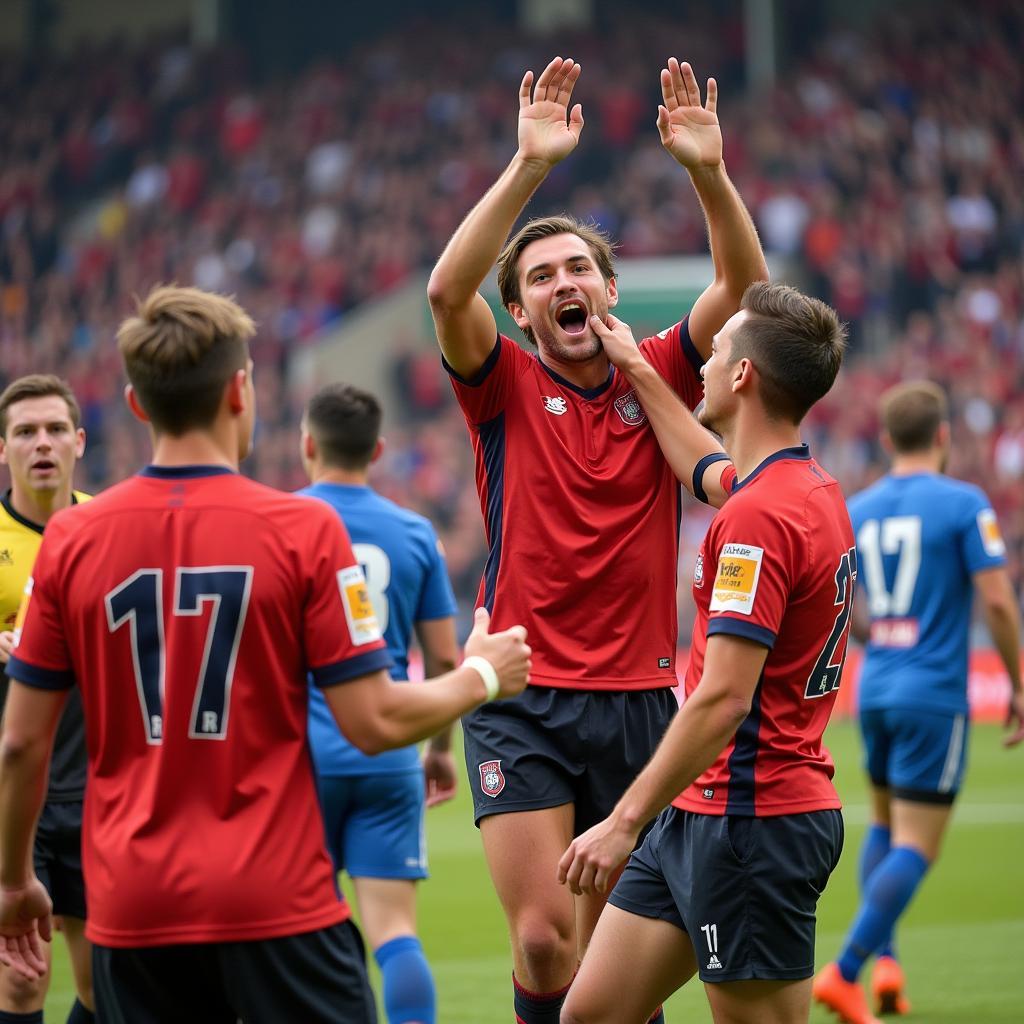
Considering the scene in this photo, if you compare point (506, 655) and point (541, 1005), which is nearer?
point (506, 655)

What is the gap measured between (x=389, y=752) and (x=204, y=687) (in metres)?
2.50

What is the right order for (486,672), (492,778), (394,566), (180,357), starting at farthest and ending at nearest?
(394,566)
(492,778)
(486,672)
(180,357)

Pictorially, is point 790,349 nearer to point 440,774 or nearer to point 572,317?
point 572,317

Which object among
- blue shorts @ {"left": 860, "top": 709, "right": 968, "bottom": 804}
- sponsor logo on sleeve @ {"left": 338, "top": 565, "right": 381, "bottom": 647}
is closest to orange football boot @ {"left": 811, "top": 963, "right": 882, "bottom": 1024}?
blue shorts @ {"left": 860, "top": 709, "right": 968, "bottom": 804}

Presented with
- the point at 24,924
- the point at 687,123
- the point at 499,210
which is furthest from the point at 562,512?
the point at 24,924

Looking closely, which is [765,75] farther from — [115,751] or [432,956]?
[115,751]

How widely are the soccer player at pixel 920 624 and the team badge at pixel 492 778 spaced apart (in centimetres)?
303

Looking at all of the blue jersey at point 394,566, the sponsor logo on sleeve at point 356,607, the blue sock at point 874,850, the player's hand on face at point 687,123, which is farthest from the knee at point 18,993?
the blue sock at point 874,850

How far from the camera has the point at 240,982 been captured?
3.22 metres

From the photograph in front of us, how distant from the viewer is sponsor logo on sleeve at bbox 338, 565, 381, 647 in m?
3.30

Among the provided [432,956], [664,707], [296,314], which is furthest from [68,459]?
[296,314]

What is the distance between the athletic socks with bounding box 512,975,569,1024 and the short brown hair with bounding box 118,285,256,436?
7.11ft

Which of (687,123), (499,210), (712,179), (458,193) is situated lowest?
(499,210)

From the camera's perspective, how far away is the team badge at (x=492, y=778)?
4789 mm
